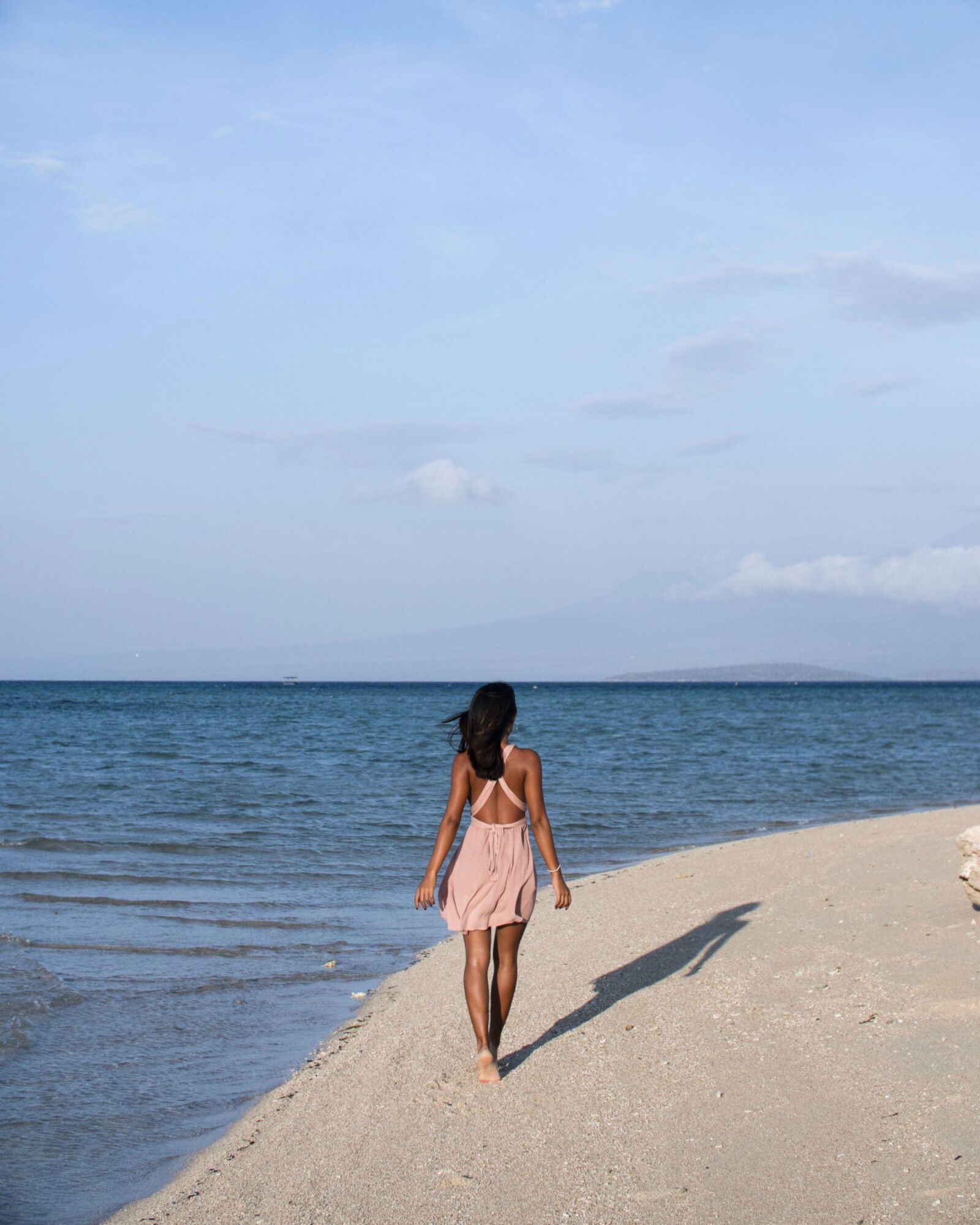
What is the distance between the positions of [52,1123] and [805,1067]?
3.49 metres

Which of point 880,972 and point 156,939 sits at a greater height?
point 880,972

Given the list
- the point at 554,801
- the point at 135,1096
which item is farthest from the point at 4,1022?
the point at 554,801

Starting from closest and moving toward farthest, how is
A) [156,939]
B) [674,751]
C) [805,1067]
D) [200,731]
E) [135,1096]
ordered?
[805,1067] → [135,1096] → [156,939] → [674,751] → [200,731]

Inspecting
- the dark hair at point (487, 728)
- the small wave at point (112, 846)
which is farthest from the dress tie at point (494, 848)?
the small wave at point (112, 846)

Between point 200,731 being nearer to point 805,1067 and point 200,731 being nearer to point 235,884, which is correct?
point 235,884

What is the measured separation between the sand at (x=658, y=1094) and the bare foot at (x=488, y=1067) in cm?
5

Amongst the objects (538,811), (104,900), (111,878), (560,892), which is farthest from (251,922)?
(538,811)

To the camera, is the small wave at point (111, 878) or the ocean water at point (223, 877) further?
the small wave at point (111, 878)

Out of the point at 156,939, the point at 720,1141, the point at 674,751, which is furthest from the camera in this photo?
the point at 674,751

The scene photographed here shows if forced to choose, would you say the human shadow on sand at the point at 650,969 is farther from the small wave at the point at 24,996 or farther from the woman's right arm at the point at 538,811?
the small wave at the point at 24,996

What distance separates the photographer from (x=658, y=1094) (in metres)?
4.78

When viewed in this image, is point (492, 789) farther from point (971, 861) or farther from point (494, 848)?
point (971, 861)

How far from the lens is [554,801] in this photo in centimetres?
1805

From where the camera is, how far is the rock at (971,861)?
6.57m
